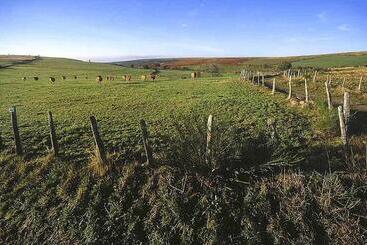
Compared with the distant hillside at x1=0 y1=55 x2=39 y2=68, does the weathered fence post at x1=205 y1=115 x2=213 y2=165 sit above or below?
above

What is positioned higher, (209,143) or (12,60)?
(209,143)

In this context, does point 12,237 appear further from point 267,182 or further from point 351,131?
point 351,131

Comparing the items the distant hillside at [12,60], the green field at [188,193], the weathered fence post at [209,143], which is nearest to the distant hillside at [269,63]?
the distant hillside at [12,60]

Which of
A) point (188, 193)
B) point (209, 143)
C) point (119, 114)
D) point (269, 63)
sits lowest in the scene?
point (269, 63)

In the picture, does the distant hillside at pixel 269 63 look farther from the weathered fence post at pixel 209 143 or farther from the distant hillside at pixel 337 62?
the weathered fence post at pixel 209 143

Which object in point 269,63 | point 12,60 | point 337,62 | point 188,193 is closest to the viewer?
point 188,193

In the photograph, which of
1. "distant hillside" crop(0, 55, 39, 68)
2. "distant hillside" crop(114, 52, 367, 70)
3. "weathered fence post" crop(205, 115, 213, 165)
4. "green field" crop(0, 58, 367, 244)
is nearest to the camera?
"green field" crop(0, 58, 367, 244)

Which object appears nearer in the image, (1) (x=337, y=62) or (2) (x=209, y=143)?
(2) (x=209, y=143)

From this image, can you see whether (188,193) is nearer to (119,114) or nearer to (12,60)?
(119,114)

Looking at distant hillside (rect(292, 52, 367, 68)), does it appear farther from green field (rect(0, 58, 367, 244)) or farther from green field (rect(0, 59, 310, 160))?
green field (rect(0, 58, 367, 244))

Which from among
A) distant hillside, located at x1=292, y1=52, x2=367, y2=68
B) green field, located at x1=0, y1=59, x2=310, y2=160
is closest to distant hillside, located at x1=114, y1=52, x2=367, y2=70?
distant hillside, located at x1=292, y1=52, x2=367, y2=68

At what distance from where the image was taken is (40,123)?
19562 millimetres

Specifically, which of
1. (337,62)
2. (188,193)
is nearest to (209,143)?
(188,193)

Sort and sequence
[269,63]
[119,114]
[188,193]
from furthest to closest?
1. [269,63]
2. [119,114]
3. [188,193]
